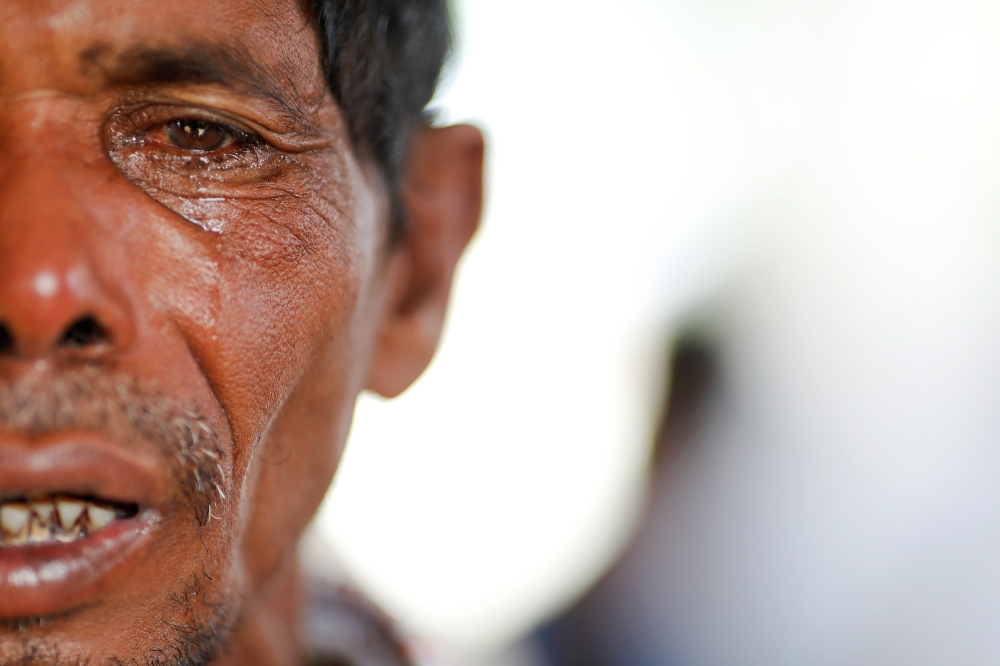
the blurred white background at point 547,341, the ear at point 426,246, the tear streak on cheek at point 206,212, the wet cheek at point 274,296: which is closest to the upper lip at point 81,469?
the wet cheek at point 274,296

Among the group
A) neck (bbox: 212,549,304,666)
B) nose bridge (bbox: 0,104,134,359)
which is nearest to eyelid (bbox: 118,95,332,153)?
nose bridge (bbox: 0,104,134,359)

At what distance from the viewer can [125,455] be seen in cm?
85

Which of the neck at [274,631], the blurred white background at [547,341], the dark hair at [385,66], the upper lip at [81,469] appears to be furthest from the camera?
the blurred white background at [547,341]

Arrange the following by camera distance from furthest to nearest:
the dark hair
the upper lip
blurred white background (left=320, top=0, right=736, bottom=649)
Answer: blurred white background (left=320, top=0, right=736, bottom=649) < the dark hair < the upper lip

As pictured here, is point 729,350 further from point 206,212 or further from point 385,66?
point 206,212

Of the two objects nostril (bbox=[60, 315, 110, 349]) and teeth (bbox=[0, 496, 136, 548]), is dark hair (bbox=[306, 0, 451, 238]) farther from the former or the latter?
teeth (bbox=[0, 496, 136, 548])

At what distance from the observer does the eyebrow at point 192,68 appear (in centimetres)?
93

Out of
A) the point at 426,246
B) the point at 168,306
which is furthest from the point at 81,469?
the point at 426,246

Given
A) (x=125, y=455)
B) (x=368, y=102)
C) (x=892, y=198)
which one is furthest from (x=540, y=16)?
(x=125, y=455)

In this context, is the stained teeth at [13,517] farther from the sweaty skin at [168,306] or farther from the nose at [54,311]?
the nose at [54,311]

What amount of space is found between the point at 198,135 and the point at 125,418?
41 cm

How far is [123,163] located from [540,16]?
2.70 meters

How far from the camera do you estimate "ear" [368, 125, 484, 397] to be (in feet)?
4.72

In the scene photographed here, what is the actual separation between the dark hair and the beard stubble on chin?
0.52 m
